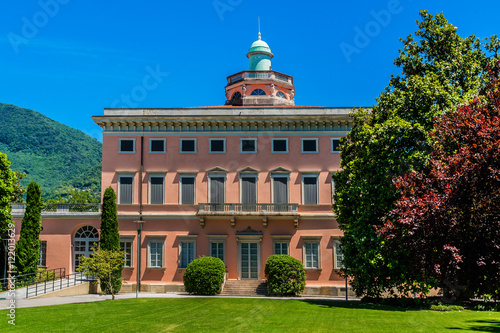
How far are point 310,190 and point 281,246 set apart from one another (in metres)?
4.07

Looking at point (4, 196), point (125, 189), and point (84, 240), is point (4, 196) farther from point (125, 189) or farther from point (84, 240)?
point (125, 189)

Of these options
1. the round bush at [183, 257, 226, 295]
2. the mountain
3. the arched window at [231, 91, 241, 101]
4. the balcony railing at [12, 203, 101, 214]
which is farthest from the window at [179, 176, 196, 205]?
the mountain

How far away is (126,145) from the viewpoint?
3600cm

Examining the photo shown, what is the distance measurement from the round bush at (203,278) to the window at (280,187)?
20.6ft

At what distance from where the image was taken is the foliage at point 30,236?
106 ft

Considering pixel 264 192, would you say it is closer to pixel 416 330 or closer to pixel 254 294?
pixel 254 294

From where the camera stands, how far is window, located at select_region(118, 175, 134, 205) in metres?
35.6

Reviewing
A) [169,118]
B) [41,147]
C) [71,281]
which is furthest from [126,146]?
[41,147]

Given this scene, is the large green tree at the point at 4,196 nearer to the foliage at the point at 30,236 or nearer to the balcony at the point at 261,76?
the foliage at the point at 30,236

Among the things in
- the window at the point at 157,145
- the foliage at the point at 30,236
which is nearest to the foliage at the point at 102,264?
the foliage at the point at 30,236

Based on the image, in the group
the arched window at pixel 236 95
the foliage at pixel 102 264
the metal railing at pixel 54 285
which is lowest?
the metal railing at pixel 54 285

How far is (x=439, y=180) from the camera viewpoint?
52.6 ft

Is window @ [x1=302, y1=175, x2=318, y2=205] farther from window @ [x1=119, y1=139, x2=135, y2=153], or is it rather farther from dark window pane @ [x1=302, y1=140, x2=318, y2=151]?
window @ [x1=119, y1=139, x2=135, y2=153]

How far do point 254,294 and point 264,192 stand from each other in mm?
6602
